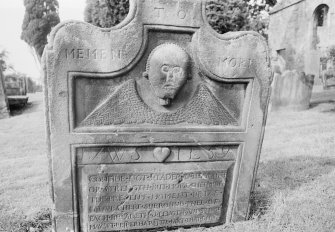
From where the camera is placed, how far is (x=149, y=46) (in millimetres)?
2506

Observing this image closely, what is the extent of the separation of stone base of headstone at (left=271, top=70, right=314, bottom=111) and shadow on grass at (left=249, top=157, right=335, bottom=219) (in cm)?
421

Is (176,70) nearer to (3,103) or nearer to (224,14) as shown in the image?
(224,14)

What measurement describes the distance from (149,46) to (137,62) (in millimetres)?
166

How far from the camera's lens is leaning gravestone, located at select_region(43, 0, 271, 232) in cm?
241

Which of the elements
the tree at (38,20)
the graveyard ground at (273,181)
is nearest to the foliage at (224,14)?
the graveyard ground at (273,181)

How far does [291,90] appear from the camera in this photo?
8.71m

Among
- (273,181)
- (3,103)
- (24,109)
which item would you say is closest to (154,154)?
(273,181)

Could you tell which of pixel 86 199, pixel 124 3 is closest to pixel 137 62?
pixel 86 199

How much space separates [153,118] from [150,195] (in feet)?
2.41

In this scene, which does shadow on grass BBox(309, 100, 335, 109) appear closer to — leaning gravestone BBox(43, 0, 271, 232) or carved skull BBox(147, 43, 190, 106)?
leaning gravestone BBox(43, 0, 271, 232)

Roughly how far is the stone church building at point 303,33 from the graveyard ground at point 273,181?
1007 cm

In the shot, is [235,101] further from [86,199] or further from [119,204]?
[86,199]

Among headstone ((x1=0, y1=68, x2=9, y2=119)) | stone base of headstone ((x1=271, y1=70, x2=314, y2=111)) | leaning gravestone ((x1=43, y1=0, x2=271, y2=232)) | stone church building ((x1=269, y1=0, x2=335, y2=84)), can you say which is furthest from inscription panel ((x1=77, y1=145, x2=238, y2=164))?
stone church building ((x1=269, y1=0, x2=335, y2=84))

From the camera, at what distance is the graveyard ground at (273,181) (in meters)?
3.00
